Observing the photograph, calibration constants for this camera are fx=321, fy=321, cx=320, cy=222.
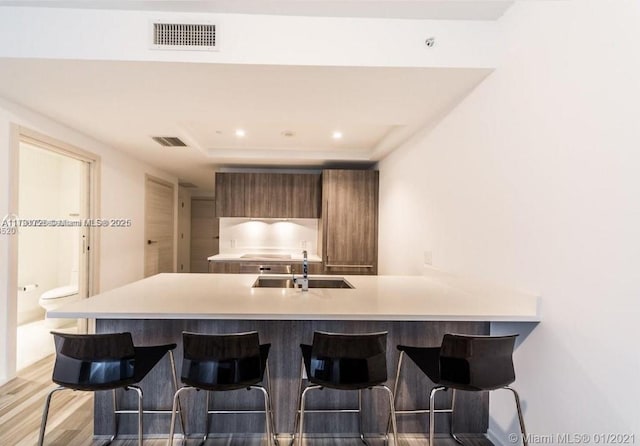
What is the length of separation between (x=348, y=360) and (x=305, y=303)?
44cm

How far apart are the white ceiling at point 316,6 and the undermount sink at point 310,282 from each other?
→ 1808 mm

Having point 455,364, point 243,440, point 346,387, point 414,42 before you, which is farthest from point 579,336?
point 243,440

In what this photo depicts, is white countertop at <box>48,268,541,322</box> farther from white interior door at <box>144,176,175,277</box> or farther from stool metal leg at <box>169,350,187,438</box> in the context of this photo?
white interior door at <box>144,176,175,277</box>

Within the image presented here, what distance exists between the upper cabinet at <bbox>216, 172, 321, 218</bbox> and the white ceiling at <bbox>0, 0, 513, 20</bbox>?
10.2ft

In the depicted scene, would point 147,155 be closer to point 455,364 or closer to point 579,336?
point 455,364

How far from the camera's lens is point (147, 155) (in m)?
4.30

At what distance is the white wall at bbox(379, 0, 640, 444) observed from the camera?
3.92 ft

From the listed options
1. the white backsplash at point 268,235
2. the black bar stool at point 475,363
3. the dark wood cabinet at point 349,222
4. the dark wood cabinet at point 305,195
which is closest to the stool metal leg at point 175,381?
the black bar stool at point 475,363

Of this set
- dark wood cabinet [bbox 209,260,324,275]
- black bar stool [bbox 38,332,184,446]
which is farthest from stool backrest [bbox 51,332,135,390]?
dark wood cabinet [bbox 209,260,324,275]

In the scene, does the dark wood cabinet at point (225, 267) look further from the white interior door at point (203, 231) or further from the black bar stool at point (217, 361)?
the white interior door at point (203, 231)

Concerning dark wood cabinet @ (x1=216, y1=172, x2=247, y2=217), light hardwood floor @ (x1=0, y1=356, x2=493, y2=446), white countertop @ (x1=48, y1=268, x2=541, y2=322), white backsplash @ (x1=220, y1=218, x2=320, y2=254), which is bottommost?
A: light hardwood floor @ (x1=0, y1=356, x2=493, y2=446)

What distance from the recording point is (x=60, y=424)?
6.85 ft

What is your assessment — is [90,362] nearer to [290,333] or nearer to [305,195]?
[290,333]

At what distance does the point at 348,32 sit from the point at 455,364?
1861 mm
